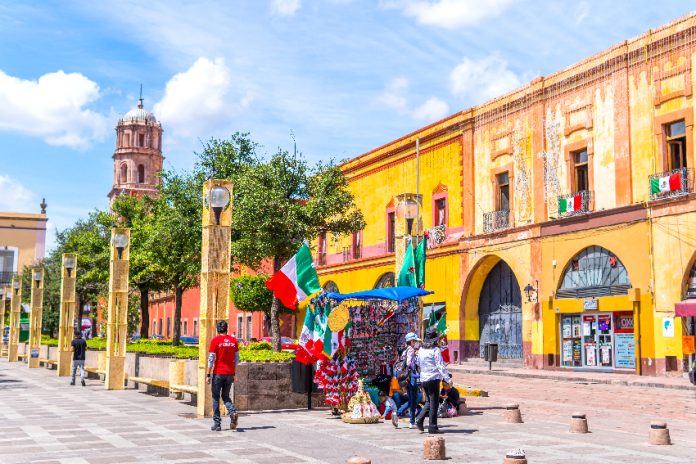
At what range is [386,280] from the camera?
41781mm

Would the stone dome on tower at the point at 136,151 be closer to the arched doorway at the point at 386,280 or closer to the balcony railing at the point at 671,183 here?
the arched doorway at the point at 386,280

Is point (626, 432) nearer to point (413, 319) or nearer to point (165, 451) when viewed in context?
point (413, 319)

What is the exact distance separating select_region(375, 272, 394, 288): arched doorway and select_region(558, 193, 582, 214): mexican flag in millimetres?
12072

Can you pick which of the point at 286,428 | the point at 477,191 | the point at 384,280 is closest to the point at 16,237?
the point at 384,280

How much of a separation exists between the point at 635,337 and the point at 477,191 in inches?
424

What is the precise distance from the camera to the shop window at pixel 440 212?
38312mm

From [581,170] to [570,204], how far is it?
1471 millimetres

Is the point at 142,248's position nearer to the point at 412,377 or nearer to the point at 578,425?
the point at 412,377

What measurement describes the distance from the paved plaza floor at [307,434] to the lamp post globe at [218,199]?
384 cm

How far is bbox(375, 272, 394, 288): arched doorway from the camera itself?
41.2 meters

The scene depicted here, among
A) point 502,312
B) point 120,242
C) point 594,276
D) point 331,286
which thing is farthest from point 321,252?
point 120,242

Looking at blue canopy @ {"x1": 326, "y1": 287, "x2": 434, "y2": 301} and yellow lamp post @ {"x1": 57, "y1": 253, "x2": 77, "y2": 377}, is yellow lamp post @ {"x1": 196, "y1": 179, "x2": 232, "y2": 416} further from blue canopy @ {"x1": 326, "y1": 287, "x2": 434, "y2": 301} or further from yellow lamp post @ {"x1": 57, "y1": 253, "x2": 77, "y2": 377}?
yellow lamp post @ {"x1": 57, "y1": 253, "x2": 77, "y2": 377}

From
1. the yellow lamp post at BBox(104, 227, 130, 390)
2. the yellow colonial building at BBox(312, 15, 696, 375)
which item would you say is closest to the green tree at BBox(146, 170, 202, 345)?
the yellow lamp post at BBox(104, 227, 130, 390)

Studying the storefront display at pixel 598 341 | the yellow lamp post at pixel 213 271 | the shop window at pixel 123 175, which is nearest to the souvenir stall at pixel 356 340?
the yellow lamp post at pixel 213 271
